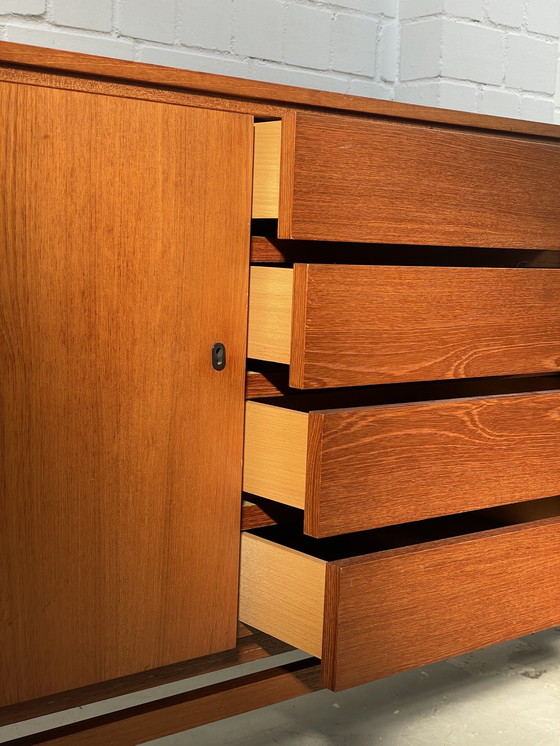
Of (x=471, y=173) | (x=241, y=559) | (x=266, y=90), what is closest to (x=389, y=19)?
(x=471, y=173)

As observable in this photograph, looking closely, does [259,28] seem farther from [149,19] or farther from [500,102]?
[500,102]

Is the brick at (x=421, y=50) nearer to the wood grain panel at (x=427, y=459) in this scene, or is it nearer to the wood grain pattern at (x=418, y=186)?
the wood grain pattern at (x=418, y=186)

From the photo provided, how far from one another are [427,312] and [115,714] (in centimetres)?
61

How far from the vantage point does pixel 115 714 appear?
1120 millimetres

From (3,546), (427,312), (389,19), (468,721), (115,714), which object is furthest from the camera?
(389,19)

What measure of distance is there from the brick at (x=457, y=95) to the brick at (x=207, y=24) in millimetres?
415

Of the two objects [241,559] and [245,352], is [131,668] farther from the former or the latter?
[245,352]

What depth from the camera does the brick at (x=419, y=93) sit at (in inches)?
71.4

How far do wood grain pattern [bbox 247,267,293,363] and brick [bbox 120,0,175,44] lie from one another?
0.62 m

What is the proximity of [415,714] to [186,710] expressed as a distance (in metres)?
0.56

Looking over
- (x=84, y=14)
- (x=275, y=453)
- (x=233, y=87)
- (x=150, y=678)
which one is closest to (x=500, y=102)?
(x=84, y=14)

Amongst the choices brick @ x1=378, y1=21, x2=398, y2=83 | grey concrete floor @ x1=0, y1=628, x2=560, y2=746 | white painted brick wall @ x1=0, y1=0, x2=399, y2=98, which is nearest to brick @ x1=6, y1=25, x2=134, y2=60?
white painted brick wall @ x1=0, y1=0, x2=399, y2=98

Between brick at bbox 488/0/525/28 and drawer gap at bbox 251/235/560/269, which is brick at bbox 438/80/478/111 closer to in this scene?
brick at bbox 488/0/525/28

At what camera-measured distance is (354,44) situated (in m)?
1.85
